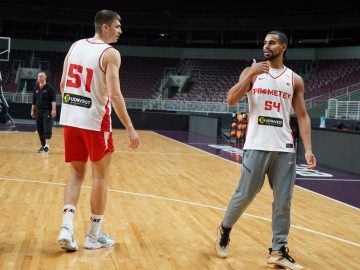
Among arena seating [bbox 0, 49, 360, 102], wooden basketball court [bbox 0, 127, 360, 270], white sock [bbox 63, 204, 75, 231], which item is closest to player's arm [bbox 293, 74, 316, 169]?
wooden basketball court [bbox 0, 127, 360, 270]

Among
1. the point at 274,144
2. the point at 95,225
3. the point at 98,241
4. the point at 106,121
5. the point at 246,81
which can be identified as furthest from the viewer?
the point at 98,241

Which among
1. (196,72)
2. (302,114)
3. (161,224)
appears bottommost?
(161,224)

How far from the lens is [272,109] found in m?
4.21

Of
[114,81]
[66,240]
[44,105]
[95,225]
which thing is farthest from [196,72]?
[66,240]

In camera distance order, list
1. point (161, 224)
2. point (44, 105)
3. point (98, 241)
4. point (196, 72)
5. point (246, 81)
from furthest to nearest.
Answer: point (196, 72)
point (44, 105)
point (161, 224)
point (98, 241)
point (246, 81)

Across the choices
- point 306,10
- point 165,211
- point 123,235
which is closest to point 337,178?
point 165,211

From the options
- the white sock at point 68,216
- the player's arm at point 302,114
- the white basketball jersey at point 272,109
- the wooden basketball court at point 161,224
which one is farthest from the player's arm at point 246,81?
the white sock at point 68,216

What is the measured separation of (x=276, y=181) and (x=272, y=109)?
547mm

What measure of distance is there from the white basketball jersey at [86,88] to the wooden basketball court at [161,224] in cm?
103

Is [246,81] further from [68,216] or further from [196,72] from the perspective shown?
[196,72]

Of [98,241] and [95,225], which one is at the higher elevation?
[95,225]

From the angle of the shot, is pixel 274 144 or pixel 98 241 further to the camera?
pixel 98 241

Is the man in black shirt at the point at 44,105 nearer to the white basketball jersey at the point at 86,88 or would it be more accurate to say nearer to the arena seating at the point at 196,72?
the white basketball jersey at the point at 86,88

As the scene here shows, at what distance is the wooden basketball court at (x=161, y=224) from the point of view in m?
4.25
